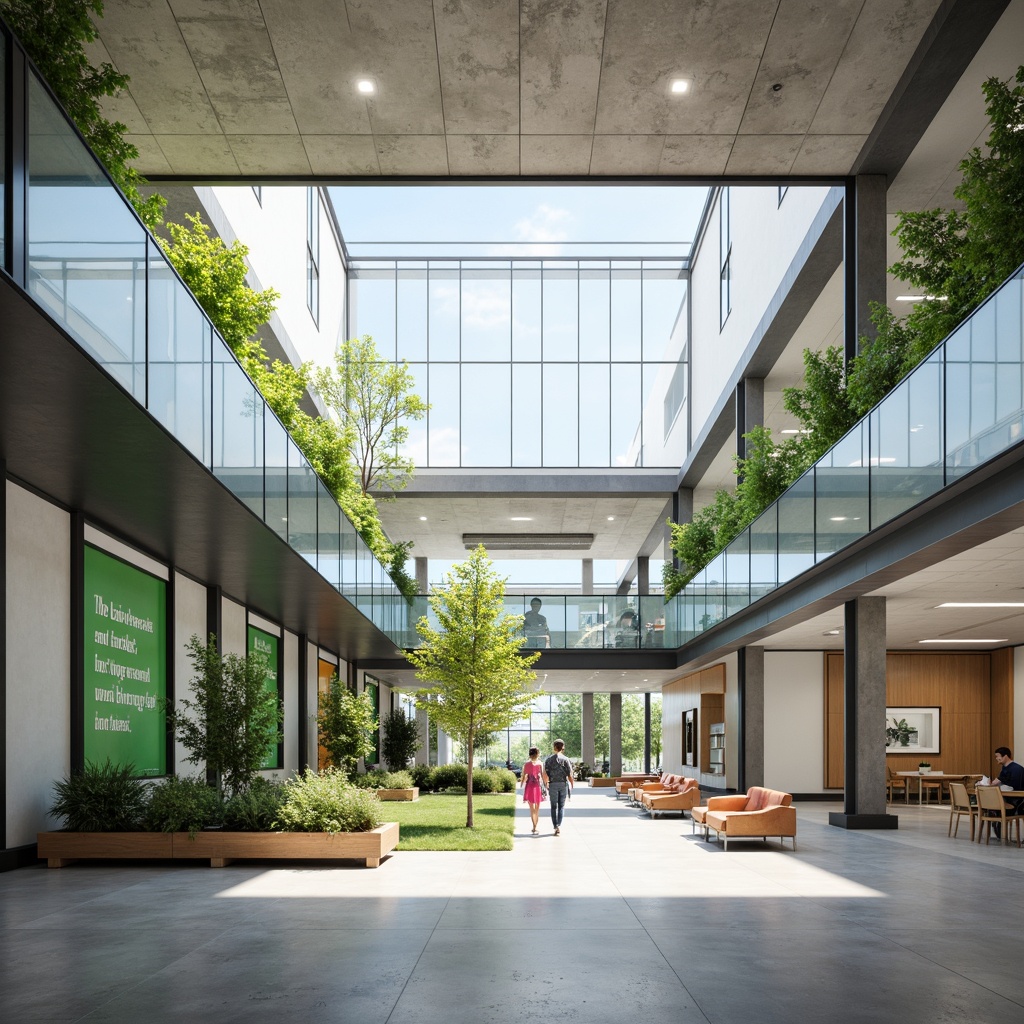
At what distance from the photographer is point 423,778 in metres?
35.9

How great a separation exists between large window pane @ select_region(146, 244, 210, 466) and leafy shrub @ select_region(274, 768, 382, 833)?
475cm

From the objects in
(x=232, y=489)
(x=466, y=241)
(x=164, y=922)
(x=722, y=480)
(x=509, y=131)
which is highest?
(x=466, y=241)

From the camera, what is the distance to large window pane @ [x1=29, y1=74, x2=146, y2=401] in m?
7.63

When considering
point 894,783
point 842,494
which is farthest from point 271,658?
point 894,783

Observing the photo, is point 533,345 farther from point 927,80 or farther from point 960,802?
point 927,80

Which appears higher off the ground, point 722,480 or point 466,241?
point 466,241

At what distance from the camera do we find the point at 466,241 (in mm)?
45250

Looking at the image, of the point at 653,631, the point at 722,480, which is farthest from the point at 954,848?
the point at 722,480

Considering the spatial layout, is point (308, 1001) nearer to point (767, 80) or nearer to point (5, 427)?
point (5, 427)

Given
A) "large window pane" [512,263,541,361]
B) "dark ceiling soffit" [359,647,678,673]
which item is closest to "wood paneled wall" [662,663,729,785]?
"dark ceiling soffit" [359,647,678,673]

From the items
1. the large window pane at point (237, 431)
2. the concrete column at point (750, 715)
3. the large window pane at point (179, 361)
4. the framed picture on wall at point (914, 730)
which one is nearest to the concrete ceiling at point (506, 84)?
the large window pane at point (237, 431)

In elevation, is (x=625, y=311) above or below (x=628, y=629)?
above

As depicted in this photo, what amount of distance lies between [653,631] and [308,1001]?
89.5ft

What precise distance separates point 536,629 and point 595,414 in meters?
13.7
